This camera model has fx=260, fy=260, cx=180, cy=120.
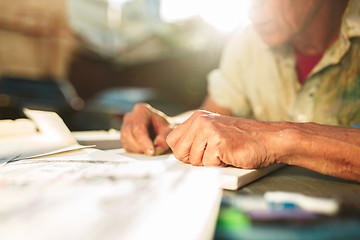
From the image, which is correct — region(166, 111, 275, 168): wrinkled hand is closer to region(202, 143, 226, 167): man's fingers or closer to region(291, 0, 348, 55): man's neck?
region(202, 143, 226, 167): man's fingers

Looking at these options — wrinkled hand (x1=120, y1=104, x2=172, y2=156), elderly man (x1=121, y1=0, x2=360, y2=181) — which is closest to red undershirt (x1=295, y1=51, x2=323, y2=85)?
elderly man (x1=121, y1=0, x2=360, y2=181)

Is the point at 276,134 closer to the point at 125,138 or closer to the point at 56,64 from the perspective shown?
the point at 125,138

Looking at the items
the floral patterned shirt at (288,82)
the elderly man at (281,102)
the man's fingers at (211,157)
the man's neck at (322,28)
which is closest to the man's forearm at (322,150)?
the elderly man at (281,102)

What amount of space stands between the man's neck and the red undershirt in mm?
29

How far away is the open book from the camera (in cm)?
48

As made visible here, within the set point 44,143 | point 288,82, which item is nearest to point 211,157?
point 44,143

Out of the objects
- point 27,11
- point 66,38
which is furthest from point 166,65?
point 27,11

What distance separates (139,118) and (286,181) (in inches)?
17.1

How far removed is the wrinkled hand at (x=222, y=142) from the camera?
481mm

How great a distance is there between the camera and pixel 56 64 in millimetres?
6391

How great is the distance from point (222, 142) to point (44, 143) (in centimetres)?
46

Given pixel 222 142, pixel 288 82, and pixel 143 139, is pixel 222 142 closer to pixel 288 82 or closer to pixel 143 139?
pixel 143 139

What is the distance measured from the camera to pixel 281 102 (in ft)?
4.00

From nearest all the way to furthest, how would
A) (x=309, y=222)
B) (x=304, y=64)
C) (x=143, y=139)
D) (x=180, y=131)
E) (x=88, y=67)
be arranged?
(x=309, y=222) → (x=180, y=131) → (x=143, y=139) → (x=304, y=64) → (x=88, y=67)
